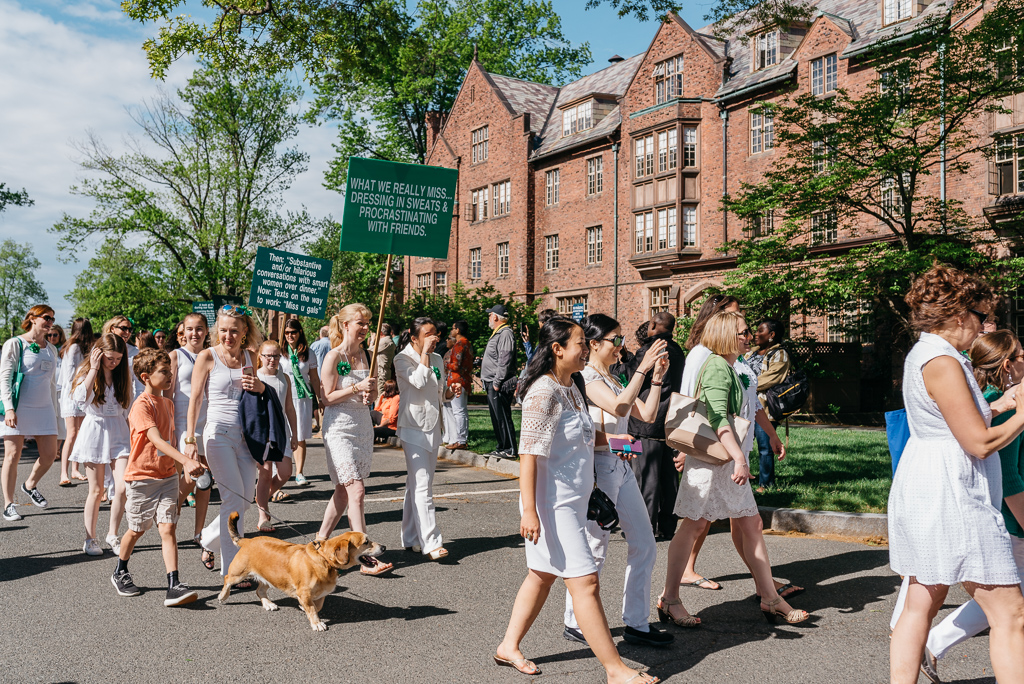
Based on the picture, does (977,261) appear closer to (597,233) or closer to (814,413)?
(814,413)

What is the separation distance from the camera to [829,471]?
1085cm

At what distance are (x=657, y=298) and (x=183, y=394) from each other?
89.0 ft

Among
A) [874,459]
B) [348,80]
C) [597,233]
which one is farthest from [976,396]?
[597,233]

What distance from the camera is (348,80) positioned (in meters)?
15.1

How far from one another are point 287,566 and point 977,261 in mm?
17863

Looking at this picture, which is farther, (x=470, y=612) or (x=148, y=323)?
(x=148, y=323)

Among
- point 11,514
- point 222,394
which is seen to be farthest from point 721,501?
point 11,514

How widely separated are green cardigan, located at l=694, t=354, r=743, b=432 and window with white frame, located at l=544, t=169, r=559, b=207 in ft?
110

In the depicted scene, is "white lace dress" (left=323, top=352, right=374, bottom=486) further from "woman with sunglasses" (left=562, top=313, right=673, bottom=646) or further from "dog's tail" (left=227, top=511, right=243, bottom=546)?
A: "woman with sunglasses" (left=562, top=313, right=673, bottom=646)

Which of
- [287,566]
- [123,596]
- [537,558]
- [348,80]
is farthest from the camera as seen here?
[348,80]

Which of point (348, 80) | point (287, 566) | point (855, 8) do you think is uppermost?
point (855, 8)

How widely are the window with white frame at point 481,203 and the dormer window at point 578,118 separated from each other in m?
5.47

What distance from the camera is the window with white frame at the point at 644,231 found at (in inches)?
1297

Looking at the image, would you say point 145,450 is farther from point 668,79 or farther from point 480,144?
point 480,144
